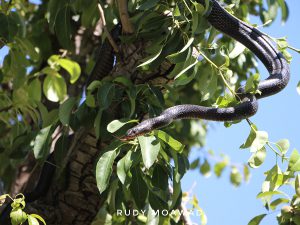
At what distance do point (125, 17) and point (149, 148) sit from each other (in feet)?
2.76

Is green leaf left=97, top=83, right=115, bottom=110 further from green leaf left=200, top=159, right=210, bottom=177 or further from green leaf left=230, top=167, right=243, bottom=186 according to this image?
green leaf left=200, top=159, right=210, bottom=177

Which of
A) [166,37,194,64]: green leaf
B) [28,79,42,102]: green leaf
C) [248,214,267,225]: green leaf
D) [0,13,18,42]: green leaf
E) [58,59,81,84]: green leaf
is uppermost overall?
[0,13,18,42]: green leaf

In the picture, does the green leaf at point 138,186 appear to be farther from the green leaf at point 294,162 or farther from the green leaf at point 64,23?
the green leaf at point 64,23

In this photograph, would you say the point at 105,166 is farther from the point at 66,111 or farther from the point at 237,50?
the point at 237,50

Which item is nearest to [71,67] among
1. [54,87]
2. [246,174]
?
[54,87]

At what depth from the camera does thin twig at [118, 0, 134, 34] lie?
3152 mm

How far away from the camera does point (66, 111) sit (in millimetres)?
3059

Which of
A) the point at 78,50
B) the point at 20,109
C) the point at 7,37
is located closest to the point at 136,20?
the point at 7,37

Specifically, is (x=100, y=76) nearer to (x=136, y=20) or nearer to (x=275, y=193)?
(x=136, y=20)

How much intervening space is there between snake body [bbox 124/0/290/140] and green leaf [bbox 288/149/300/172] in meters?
0.24

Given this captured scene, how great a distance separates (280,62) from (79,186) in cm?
112

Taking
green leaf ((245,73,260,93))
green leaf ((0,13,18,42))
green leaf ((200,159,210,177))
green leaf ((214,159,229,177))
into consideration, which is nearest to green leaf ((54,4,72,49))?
green leaf ((0,13,18,42))

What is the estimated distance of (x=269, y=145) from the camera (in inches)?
106

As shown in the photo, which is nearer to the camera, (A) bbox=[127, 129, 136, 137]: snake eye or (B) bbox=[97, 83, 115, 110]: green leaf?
(A) bbox=[127, 129, 136, 137]: snake eye
